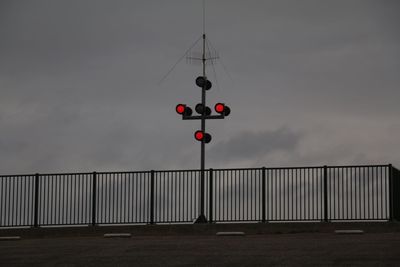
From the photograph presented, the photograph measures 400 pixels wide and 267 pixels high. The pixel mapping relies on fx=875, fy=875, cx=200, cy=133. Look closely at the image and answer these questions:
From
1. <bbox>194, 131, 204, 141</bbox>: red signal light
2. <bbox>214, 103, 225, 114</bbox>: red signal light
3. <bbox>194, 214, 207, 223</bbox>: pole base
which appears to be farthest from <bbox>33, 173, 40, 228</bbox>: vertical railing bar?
<bbox>214, 103, 225, 114</bbox>: red signal light

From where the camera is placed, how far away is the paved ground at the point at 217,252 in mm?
17562

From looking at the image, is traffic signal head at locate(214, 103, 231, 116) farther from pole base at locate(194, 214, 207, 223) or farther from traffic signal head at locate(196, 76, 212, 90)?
pole base at locate(194, 214, 207, 223)

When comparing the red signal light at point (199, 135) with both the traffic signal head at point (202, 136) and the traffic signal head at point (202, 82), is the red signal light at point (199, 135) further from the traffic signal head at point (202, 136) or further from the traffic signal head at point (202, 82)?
the traffic signal head at point (202, 82)

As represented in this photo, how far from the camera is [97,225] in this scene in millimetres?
27172

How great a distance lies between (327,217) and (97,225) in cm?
710

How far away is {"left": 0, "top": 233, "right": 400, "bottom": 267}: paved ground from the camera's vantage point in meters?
17.6

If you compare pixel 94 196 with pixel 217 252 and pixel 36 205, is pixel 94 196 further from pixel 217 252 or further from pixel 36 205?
pixel 217 252

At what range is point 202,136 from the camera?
27344 mm

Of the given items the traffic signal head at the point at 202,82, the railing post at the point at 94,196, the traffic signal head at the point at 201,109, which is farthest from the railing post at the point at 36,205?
the traffic signal head at the point at 202,82

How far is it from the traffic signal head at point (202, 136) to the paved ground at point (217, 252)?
4.94 m

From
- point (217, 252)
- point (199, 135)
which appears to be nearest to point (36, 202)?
point (199, 135)

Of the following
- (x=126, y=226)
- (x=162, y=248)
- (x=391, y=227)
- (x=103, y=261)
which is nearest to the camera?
(x=103, y=261)

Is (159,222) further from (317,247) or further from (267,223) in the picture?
(317,247)

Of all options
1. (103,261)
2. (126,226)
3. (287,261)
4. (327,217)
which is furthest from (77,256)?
(327,217)
